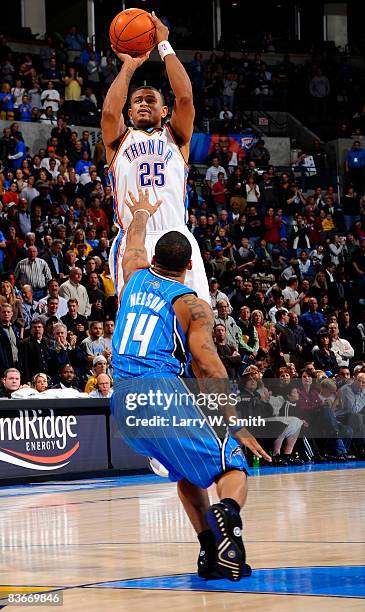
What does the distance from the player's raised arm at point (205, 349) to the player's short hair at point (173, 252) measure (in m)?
0.24

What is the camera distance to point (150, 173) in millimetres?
7629

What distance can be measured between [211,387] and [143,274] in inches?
27.5

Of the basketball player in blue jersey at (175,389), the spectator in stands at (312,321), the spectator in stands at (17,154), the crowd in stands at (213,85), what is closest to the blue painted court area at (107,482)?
the spectator in stands at (312,321)

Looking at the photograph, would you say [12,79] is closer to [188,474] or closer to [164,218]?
[164,218]

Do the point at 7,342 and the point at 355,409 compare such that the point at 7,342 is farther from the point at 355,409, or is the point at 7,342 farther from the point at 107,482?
the point at 355,409

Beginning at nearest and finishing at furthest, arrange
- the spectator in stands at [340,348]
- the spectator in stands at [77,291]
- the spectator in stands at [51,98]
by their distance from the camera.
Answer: the spectator in stands at [77,291] → the spectator in stands at [340,348] → the spectator in stands at [51,98]

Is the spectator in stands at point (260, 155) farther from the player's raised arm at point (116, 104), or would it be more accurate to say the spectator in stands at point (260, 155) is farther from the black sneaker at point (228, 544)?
the black sneaker at point (228, 544)

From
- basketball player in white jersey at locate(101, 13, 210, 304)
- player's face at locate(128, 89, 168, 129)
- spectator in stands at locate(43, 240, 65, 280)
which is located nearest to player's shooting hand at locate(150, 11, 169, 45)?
basketball player in white jersey at locate(101, 13, 210, 304)

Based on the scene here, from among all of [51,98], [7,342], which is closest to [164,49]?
[7,342]

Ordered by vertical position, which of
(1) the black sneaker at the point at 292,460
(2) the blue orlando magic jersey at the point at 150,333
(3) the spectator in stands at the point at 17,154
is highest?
(3) the spectator in stands at the point at 17,154

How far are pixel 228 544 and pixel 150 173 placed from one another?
3.51 meters

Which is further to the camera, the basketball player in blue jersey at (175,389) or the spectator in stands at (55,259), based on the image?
the spectator in stands at (55,259)

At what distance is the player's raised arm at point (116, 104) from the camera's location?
747cm

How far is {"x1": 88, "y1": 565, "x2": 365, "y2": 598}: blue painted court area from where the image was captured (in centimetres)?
481
